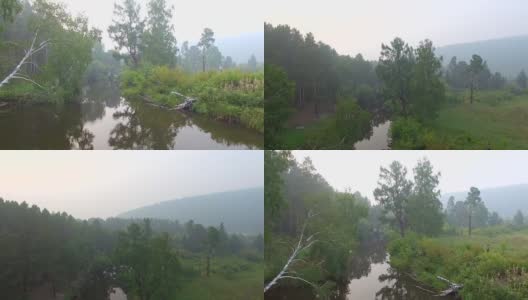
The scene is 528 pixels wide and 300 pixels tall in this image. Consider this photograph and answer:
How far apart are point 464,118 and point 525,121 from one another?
139 cm

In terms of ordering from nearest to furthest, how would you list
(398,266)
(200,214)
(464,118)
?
(464,118) < (200,214) < (398,266)

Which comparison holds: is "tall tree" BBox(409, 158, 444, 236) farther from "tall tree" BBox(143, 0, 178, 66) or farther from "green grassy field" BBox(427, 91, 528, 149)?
"tall tree" BBox(143, 0, 178, 66)

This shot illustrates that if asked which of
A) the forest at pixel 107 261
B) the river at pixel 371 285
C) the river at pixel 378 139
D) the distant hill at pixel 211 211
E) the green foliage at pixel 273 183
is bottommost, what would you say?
the river at pixel 371 285

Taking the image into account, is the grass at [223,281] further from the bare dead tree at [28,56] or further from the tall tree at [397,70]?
the bare dead tree at [28,56]

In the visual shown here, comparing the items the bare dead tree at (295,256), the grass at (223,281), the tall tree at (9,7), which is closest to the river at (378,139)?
the bare dead tree at (295,256)

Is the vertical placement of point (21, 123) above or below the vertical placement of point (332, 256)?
above

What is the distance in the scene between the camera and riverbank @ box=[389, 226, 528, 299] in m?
7.08

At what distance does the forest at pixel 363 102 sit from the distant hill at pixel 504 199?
4630 mm

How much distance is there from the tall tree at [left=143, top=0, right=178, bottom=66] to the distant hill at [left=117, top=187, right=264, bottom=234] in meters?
6.36

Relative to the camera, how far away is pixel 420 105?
6301 mm

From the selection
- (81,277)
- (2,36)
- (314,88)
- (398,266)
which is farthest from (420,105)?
(2,36)

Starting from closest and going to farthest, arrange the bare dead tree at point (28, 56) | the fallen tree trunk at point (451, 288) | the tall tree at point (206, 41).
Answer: the fallen tree trunk at point (451, 288), the bare dead tree at point (28, 56), the tall tree at point (206, 41)

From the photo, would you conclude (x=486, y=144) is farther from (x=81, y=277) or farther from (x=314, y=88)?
(x=81, y=277)

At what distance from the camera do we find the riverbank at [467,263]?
23.2ft
